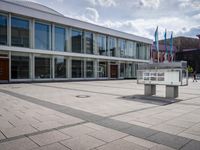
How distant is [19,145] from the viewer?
12.3 ft

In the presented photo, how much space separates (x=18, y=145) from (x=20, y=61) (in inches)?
766

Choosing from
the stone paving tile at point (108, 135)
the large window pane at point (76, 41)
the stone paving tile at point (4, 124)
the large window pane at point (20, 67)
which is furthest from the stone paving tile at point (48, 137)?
the large window pane at point (76, 41)

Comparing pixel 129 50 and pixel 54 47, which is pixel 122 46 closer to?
pixel 129 50

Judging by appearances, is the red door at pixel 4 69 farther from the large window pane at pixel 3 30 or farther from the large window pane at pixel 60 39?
the large window pane at pixel 60 39

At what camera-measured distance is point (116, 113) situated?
6527 millimetres

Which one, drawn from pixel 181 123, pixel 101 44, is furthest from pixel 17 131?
pixel 101 44

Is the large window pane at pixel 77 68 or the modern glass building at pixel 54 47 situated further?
the large window pane at pixel 77 68

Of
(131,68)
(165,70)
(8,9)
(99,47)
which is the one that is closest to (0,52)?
(8,9)

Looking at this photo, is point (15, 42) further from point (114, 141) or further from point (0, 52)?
point (114, 141)

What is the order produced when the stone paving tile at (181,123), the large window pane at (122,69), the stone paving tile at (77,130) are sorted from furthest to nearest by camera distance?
the large window pane at (122,69), the stone paving tile at (181,123), the stone paving tile at (77,130)

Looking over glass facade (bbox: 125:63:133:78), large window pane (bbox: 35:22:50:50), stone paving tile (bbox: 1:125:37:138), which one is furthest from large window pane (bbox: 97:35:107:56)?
stone paving tile (bbox: 1:125:37:138)

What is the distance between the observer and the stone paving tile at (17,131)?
4355 millimetres

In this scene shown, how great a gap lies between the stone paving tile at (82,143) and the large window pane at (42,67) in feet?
65.4

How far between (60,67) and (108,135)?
2179 cm
